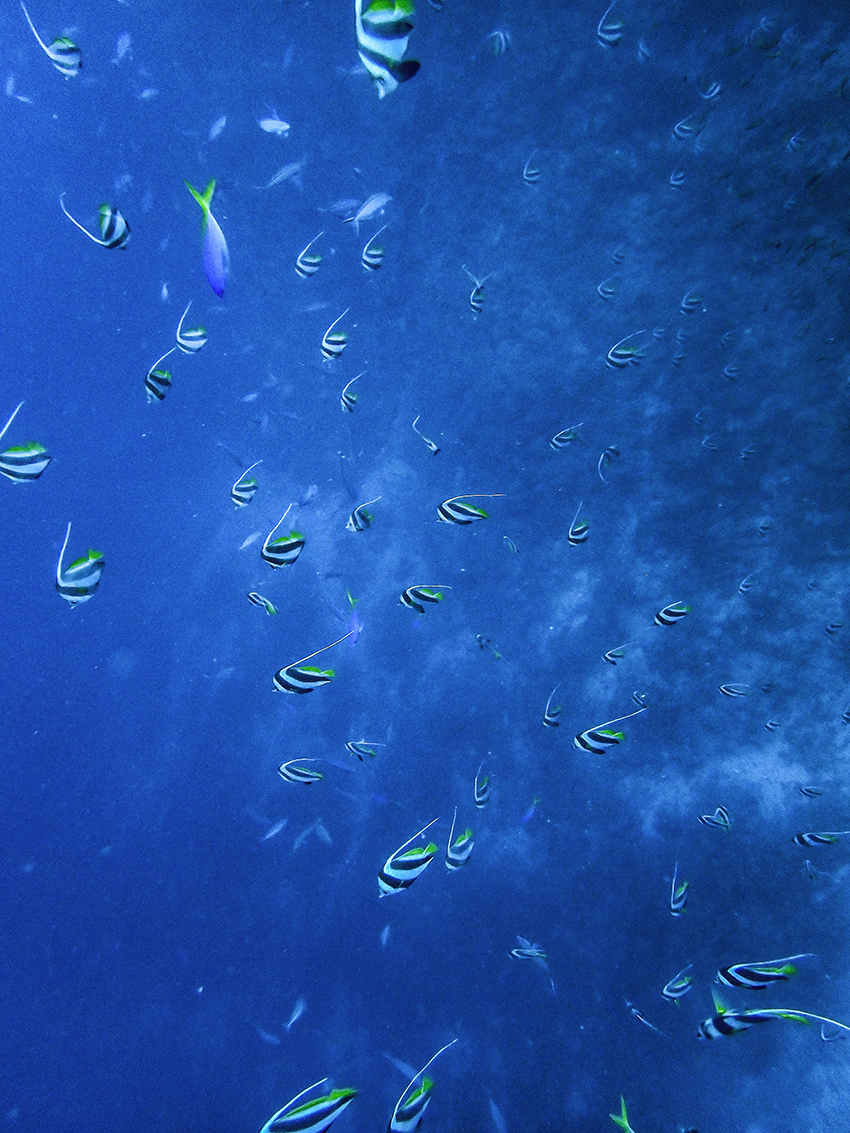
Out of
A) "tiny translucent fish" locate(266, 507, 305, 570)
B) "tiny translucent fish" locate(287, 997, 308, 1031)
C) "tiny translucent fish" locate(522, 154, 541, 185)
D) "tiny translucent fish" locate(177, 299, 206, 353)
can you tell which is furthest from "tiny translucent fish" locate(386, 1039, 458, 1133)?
"tiny translucent fish" locate(522, 154, 541, 185)

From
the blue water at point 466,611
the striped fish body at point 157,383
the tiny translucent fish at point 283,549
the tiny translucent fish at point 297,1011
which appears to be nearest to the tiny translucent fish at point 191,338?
the striped fish body at point 157,383

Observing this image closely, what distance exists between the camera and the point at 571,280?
853cm

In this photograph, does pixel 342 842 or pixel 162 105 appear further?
pixel 162 105

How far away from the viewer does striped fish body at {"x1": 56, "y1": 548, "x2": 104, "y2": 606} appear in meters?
3.56

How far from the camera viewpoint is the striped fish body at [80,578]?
3557 mm

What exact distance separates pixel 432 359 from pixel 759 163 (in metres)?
5.14

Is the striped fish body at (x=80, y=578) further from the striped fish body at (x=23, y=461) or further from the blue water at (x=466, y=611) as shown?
the blue water at (x=466, y=611)

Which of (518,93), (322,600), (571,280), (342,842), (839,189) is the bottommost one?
(342,842)

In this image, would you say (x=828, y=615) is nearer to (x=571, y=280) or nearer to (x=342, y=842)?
(x=571, y=280)

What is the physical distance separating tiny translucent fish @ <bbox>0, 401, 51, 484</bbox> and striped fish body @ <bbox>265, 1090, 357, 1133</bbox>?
386 cm

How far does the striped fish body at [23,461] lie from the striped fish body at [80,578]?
75 cm

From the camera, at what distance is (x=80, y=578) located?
11.8 ft

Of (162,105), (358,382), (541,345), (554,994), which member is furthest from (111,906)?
(162,105)

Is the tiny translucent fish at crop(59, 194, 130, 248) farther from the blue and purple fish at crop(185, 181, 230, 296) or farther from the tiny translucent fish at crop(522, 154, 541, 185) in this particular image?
the tiny translucent fish at crop(522, 154, 541, 185)
